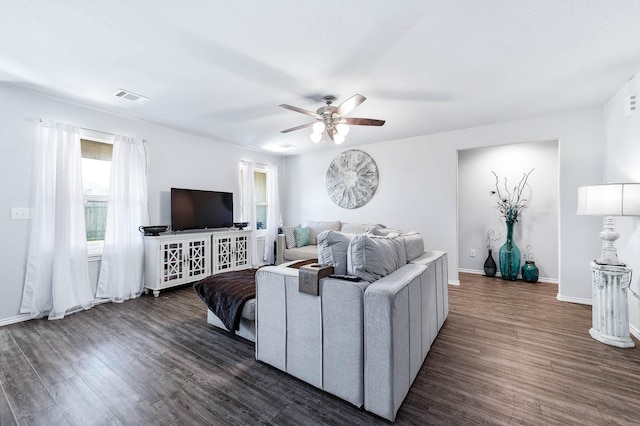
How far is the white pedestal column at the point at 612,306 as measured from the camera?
91.7 inches

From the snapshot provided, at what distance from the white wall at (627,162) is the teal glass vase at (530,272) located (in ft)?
4.93

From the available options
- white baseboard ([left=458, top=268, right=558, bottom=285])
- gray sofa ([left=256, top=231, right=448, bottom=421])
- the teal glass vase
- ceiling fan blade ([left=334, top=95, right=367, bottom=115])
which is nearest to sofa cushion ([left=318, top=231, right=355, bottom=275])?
gray sofa ([left=256, top=231, right=448, bottom=421])

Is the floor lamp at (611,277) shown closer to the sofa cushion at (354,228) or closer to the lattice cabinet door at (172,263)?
the sofa cushion at (354,228)

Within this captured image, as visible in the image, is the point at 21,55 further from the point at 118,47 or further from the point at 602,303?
the point at 602,303

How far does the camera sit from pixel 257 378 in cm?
190

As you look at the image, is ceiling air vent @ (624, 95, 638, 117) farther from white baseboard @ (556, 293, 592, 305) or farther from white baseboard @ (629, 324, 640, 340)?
white baseboard @ (556, 293, 592, 305)

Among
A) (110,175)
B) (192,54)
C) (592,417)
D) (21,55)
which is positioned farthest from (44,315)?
(592,417)

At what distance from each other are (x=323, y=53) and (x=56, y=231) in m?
3.48

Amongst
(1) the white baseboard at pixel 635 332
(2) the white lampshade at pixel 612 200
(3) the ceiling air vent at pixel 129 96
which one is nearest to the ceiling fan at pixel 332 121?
(3) the ceiling air vent at pixel 129 96

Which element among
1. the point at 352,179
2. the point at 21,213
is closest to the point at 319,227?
the point at 352,179

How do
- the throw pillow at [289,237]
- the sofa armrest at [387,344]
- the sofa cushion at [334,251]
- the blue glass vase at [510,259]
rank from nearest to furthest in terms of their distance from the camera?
the sofa armrest at [387,344]
the sofa cushion at [334,251]
the blue glass vase at [510,259]
the throw pillow at [289,237]

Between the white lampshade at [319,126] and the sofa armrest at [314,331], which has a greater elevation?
the white lampshade at [319,126]

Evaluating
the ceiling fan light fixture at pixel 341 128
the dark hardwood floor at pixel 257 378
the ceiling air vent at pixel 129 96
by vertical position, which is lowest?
the dark hardwood floor at pixel 257 378

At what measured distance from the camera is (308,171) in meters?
5.85
